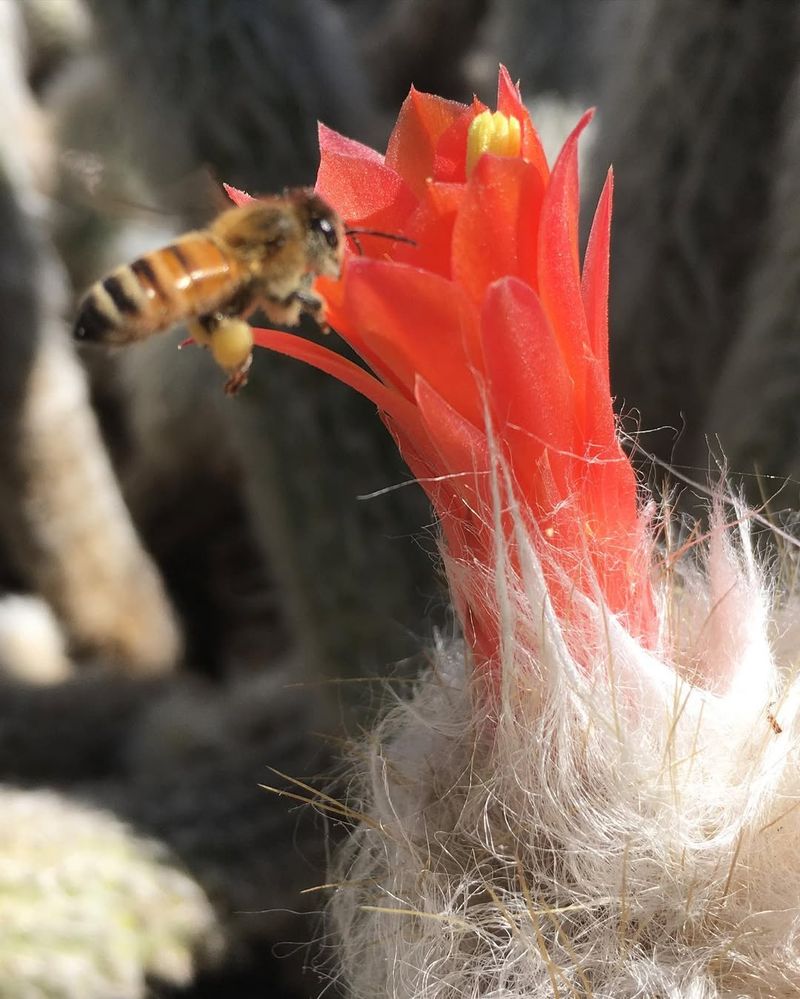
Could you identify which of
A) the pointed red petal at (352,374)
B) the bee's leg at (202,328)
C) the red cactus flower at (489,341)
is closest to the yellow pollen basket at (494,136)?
the red cactus flower at (489,341)

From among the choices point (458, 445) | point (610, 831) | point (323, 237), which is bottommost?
point (610, 831)

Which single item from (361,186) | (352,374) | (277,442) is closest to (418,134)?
(361,186)

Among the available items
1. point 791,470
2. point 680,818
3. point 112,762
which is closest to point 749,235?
point 791,470

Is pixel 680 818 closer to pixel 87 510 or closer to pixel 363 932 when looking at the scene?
pixel 363 932

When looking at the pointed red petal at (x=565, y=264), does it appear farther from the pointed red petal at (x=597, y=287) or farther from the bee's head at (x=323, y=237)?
the bee's head at (x=323, y=237)

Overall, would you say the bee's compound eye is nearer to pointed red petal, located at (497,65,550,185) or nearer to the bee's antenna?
the bee's antenna

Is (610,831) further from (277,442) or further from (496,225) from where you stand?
(277,442)
